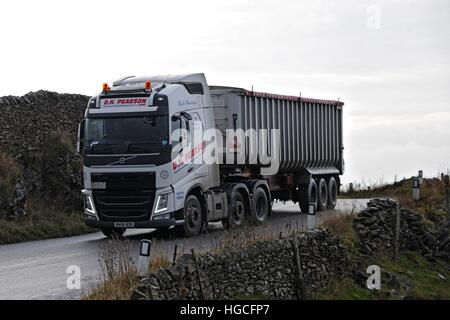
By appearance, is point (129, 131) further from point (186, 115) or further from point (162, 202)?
point (162, 202)

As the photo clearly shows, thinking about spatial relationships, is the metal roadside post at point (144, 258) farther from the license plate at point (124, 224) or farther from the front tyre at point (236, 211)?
the front tyre at point (236, 211)

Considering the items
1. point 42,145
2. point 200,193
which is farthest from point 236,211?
point 42,145

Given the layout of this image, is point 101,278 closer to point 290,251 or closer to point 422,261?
point 290,251

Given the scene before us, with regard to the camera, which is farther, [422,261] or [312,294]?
[422,261]

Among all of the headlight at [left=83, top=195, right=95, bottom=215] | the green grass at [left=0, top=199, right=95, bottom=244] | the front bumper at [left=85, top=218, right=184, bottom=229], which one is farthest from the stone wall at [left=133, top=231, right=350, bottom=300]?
Answer: the green grass at [left=0, top=199, right=95, bottom=244]

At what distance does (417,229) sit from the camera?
71.7ft

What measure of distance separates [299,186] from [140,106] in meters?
9.17

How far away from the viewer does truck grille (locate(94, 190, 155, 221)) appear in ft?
60.1

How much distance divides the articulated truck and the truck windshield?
2 cm

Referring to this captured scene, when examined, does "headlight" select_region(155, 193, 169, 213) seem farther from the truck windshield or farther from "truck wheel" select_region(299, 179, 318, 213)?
"truck wheel" select_region(299, 179, 318, 213)

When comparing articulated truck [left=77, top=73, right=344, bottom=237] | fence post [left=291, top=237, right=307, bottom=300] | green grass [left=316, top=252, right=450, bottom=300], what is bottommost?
green grass [left=316, top=252, right=450, bottom=300]

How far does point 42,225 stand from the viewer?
70.9ft
